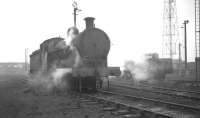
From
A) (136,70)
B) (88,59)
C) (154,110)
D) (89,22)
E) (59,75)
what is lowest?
(154,110)

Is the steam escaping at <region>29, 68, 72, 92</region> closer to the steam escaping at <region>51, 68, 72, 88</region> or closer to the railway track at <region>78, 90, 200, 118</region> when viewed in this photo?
the steam escaping at <region>51, 68, 72, 88</region>

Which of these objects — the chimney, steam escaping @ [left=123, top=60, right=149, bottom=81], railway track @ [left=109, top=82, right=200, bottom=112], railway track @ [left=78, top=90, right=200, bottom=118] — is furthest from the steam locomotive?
steam escaping @ [left=123, top=60, right=149, bottom=81]

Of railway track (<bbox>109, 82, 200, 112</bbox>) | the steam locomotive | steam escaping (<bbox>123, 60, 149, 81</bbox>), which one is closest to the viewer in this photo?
railway track (<bbox>109, 82, 200, 112</bbox>)

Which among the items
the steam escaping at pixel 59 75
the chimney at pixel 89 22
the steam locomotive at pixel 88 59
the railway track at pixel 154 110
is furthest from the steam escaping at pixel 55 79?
the railway track at pixel 154 110

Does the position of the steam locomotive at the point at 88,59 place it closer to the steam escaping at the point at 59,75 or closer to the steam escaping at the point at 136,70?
the steam escaping at the point at 59,75

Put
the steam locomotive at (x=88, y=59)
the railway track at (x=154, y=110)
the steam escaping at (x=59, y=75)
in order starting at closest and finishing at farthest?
the railway track at (x=154, y=110)
the steam locomotive at (x=88, y=59)
the steam escaping at (x=59, y=75)

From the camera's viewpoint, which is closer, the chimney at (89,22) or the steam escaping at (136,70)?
the chimney at (89,22)

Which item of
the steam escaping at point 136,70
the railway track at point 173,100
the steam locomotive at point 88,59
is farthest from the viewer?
the steam escaping at point 136,70

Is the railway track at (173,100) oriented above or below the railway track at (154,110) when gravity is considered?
below

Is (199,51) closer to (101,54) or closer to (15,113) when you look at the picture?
(101,54)

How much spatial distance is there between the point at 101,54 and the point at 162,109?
5.97 meters

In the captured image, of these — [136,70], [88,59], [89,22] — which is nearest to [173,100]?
[88,59]

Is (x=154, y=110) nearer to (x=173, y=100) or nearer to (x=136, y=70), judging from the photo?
(x=173, y=100)

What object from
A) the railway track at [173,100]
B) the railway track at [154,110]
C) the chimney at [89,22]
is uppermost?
the chimney at [89,22]
